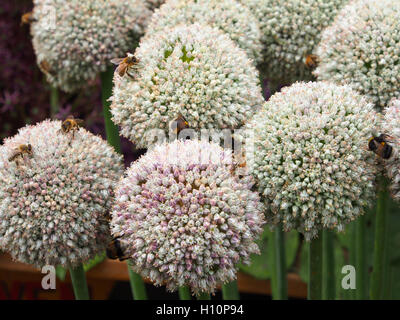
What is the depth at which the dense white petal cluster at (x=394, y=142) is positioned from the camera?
1.02m

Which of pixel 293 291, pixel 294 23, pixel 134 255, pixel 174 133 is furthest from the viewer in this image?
pixel 293 291

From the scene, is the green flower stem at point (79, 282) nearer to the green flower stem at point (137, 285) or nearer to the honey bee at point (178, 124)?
the green flower stem at point (137, 285)

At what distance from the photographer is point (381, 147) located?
100 cm

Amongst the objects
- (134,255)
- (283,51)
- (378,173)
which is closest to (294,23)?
(283,51)

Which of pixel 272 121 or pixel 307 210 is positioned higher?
pixel 272 121

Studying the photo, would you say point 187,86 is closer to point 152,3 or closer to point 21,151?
point 21,151

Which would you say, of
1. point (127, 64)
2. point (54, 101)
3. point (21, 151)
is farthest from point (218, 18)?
point (54, 101)

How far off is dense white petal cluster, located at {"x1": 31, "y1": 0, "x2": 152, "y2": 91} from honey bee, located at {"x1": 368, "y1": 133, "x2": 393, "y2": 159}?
0.71 metres

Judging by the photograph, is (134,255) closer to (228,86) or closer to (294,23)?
(228,86)

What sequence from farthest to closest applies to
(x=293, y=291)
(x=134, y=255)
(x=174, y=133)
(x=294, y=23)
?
(x=293, y=291)
(x=294, y=23)
(x=174, y=133)
(x=134, y=255)

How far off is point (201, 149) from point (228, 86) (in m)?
0.18

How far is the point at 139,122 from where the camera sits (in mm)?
1151
